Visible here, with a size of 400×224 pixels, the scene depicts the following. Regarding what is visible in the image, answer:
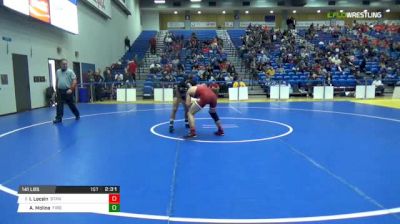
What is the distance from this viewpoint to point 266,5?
3825 centimetres

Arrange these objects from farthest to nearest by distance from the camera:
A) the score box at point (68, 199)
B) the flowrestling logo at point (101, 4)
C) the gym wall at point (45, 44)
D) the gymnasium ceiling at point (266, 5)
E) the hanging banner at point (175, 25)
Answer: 1. the hanging banner at point (175, 25)
2. the gymnasium ceiling at point (266, 5)
3. the flowrestling logo at point (101, 4)
4. the gym wall at point (45, 44)
5. the score box at point (68, 199)

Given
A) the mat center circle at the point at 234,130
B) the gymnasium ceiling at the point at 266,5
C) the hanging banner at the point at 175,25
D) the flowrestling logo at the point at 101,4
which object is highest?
the gymnasium ceiling at the point at 266,5

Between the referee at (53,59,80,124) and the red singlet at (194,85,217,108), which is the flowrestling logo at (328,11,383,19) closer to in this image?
the referee at (53,59,80,124)

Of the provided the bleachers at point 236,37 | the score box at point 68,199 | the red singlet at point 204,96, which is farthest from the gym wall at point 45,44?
the score box at point 68,199

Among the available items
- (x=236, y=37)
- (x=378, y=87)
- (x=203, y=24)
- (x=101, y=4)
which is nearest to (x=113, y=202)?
(x=378, y=87)

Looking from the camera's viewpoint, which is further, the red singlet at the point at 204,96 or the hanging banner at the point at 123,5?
the hanging banner at the point at 123,5

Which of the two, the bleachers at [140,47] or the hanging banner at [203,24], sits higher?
the hanging banner at [203,24]

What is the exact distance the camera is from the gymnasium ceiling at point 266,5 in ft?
124

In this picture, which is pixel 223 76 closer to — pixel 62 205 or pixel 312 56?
pixel 312 56

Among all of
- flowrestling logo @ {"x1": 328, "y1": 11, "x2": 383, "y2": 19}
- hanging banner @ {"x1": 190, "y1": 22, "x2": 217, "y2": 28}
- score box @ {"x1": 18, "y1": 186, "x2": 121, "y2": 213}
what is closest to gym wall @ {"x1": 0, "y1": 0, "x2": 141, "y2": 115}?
score box @ {"x1": 18, "y1": 186, "x2": 121, "y2": 213}

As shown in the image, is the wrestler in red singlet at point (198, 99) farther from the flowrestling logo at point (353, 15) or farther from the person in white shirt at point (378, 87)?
the flowrestling logo at point (353, 15)

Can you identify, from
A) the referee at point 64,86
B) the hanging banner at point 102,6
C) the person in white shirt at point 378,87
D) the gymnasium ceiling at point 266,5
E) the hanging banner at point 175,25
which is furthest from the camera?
the hanging banner at point 175,25

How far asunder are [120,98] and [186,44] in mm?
11166

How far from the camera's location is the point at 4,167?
5.56m
